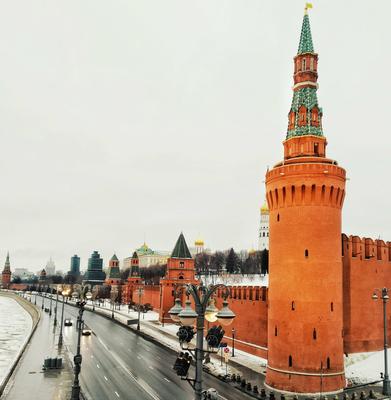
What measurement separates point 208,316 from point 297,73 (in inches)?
1136

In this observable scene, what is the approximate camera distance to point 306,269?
31609 millimetres

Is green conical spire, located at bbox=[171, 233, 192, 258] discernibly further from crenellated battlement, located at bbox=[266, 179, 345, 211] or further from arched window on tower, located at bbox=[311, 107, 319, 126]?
arched window on tower, located at bbox=[311, 107, 319, 126]

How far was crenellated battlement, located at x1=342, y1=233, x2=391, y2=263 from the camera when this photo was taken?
38094 millimetres

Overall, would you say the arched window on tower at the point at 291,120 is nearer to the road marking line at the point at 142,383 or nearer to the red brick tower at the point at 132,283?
the road marking line at the point at 142,383

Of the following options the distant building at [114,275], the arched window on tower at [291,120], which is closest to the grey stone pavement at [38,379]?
the arched window on tower at [291,120]

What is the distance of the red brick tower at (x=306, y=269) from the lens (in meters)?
30.7

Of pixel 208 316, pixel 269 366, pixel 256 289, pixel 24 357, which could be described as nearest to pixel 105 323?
pixel 24 357

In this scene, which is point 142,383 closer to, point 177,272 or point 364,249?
point 364,249

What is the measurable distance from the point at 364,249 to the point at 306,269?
11.0 meters

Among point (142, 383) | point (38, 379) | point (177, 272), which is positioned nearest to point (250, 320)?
point (142, 383)

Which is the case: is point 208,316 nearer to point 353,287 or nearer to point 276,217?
point 276,217

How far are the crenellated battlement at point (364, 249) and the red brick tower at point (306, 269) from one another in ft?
18.8

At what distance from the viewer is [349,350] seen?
120ft

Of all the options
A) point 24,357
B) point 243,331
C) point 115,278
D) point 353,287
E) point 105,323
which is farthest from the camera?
point 115,278
